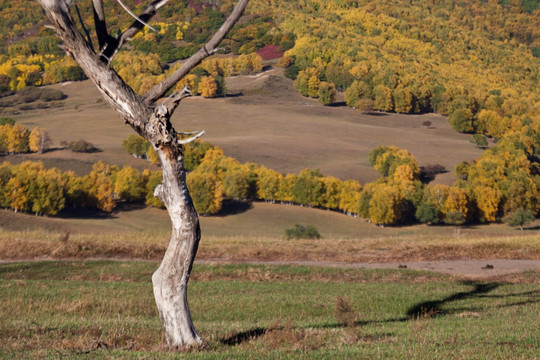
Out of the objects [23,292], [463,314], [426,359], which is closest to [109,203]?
[23,292]

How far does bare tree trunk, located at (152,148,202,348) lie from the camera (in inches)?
384

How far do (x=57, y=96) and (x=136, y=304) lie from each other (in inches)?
7714

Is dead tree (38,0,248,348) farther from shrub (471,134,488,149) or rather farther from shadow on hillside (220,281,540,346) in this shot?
shrub (471,134,488,149)

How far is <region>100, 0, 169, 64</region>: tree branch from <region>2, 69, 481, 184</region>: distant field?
3898 inches

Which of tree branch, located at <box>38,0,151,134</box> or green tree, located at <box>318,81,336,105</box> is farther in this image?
green tree, located at <box>318,81,336,105</box>

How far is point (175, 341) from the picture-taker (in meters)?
9.75

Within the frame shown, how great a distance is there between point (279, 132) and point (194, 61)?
462ft

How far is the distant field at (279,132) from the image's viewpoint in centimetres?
11931

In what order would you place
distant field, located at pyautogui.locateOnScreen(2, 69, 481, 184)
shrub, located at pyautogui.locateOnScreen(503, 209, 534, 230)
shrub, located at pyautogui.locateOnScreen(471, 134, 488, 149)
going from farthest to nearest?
shrub, located at pyautogui.locateOnScreen(471, 134, 488, 149)
distant field, located at pyautogui.locateOnScreen(2, 69, 481, 184)
shrub, located at pyautogui.locateOnScreen(503, 209, 534, 230)

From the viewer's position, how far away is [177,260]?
32.4 ft

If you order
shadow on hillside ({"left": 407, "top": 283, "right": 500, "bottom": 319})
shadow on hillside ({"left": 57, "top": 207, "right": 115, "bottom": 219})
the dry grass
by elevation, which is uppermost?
shadow on hillside ({"left": 407, "top": 283, "right": 500, "bottom": 319})

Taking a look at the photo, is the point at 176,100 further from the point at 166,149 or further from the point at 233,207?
the point at 233,207

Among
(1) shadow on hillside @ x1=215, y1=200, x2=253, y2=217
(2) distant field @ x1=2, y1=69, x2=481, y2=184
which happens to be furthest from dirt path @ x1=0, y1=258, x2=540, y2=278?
(2) distant field @ x1=2, y1=69, x2=481, y2=184

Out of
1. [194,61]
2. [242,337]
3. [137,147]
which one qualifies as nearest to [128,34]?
[194,61]
